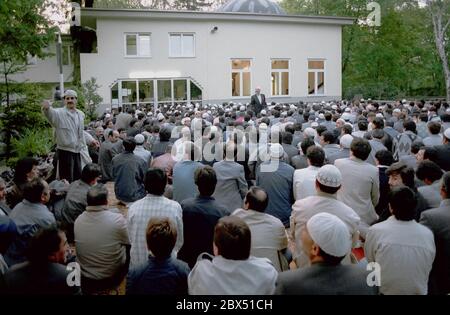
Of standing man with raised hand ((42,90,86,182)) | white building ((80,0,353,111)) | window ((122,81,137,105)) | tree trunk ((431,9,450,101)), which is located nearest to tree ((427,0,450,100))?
tree trunk ((431,9,450,101))

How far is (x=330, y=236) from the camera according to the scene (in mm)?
2732

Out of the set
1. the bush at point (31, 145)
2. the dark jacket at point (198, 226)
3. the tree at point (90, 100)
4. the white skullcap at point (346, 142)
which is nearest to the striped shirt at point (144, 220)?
the dark jacket at point (198, 226)

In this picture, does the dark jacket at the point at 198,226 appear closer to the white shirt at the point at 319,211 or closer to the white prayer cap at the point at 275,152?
the white shirt at the point at 319,211

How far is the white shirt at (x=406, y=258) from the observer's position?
3.39 meters

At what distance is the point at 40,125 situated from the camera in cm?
1210

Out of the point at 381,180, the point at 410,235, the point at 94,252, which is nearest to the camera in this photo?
the point at 410,235

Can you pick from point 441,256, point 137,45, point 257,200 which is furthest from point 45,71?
point 441,256

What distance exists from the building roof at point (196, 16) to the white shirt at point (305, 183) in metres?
18.7

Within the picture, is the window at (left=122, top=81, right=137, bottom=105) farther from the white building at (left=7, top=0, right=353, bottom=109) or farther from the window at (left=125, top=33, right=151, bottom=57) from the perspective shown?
the window at (left=125, top=33, right=151, bottom=57)

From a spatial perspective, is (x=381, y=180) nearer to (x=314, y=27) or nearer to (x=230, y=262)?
(x=230, y=262)

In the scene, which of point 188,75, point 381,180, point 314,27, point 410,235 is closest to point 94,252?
point 410,235

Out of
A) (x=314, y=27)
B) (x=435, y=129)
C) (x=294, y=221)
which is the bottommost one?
(x=294, y=221)

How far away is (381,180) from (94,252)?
3.70 metres
